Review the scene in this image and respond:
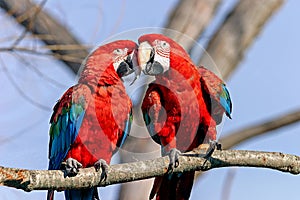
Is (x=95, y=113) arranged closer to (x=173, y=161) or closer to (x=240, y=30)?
(x=173, y=161)

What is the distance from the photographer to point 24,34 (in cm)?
474

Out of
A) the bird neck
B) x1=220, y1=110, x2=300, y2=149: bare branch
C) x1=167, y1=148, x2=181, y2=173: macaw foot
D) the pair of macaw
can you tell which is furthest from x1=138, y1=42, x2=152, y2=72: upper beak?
x1=220, y1=110, x2=300, y2=149: bare branch

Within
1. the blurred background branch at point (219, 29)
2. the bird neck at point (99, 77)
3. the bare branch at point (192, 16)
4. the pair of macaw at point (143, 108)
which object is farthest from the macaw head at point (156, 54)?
the bare branch at point (192, 16)

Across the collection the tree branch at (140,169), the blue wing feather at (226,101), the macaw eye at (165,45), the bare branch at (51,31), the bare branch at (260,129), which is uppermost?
the bare branch at (51,31)

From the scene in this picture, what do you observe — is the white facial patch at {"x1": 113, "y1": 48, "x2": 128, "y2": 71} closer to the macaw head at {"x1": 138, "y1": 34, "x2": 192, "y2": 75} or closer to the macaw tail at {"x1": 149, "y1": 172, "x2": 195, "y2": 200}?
the macaw head at {"x1": 138, "y1": 34, "x2": 192, "y2": 75}

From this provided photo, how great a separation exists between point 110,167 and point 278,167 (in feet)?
2.69

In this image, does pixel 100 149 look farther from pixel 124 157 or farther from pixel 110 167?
pixel 124 157

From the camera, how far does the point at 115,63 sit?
4.02 metres

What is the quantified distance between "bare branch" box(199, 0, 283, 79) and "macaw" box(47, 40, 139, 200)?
3.59m

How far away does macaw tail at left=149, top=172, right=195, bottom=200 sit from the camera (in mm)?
4016

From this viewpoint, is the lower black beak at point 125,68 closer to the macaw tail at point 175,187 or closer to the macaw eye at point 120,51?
the macaw eye at point 120,51

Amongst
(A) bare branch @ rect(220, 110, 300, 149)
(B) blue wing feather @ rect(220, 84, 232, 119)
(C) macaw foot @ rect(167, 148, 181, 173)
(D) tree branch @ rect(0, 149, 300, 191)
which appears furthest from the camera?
(A) bare branch @ rect(220, 110, 300, 149)

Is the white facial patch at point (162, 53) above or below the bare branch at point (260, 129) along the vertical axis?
below

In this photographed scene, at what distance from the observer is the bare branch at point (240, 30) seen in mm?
7559
